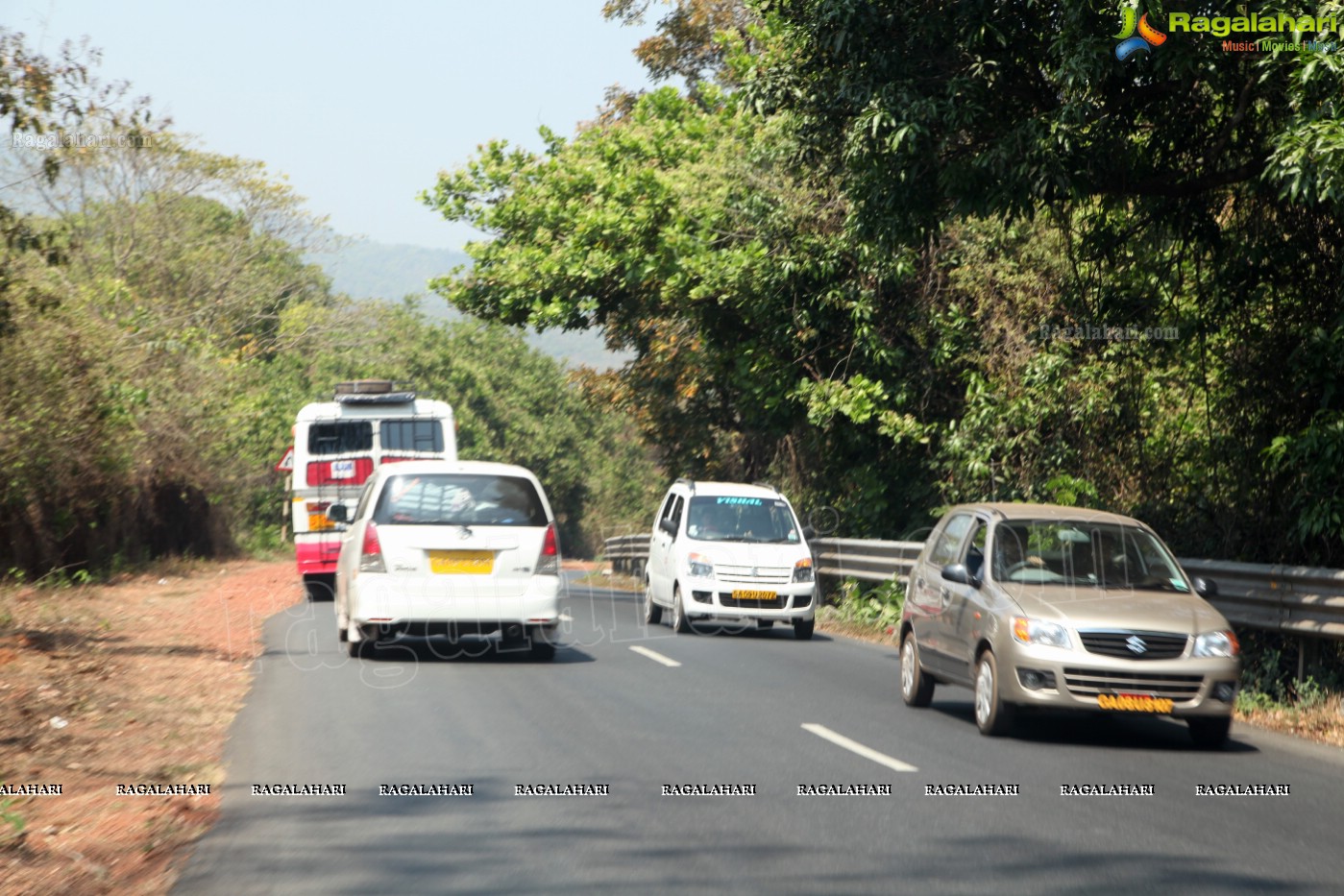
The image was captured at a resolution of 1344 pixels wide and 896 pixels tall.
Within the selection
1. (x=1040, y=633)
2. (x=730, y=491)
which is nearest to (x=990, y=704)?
(x=1040, y=633)

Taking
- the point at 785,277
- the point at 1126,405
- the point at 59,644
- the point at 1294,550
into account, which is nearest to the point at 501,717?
the point at 59,644

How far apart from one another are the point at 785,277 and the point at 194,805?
53.4 feet

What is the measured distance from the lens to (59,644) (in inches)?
592

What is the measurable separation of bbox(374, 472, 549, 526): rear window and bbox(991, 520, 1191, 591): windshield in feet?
16.3

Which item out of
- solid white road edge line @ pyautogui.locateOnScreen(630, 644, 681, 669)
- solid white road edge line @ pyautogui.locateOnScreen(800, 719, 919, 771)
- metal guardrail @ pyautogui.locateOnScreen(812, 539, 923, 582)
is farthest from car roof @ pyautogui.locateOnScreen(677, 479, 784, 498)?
solid white road edge line @ pyautogui.locateOnScreen(800, 719, 919, 771)

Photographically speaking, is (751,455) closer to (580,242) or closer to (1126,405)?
(580,242)

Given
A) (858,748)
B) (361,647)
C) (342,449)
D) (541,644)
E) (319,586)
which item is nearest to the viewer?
(858,748)

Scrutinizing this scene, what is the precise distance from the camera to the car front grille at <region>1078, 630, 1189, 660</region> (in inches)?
386

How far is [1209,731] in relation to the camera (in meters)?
10.1

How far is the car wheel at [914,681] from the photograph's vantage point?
11.9m

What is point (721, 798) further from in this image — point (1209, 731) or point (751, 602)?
point (751, 602)

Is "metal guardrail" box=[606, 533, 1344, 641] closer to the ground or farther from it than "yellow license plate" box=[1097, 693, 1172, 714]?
farther from it

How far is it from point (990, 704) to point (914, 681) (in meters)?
1.68

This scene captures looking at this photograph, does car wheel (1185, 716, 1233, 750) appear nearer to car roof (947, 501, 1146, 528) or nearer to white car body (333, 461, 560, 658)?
car roof (947, 501, 1146, 528)
